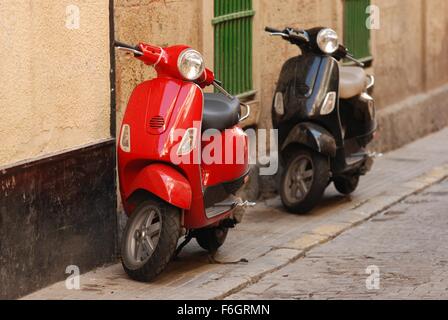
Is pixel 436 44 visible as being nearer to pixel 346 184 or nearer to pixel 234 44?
pixel 346 184

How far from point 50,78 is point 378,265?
2.62 meters

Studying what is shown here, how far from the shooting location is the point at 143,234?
868 cm

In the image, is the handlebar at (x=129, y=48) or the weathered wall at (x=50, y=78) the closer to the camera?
the weathered wall at (x=50, y=78)

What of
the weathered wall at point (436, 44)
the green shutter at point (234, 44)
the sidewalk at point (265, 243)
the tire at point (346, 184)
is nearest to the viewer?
the sidewalk at point (265, 243)

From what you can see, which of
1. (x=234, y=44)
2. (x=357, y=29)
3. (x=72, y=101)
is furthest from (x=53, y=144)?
(x=357, y=29)

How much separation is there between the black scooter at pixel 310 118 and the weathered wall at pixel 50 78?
2.34 meters

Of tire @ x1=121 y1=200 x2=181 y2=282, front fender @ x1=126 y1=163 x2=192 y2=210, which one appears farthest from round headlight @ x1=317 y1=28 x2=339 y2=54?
tire @ x1=121 y1=200 x2=181 y2=282

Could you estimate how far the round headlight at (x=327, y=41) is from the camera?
36.6 ft

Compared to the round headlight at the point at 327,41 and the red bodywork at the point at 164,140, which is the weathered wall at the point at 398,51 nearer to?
the round headlight at the point at 327,41

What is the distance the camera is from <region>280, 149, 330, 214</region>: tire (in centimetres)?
1098

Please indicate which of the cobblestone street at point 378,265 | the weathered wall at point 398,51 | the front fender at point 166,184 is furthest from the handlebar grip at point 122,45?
the weathered wall at point 398,51
